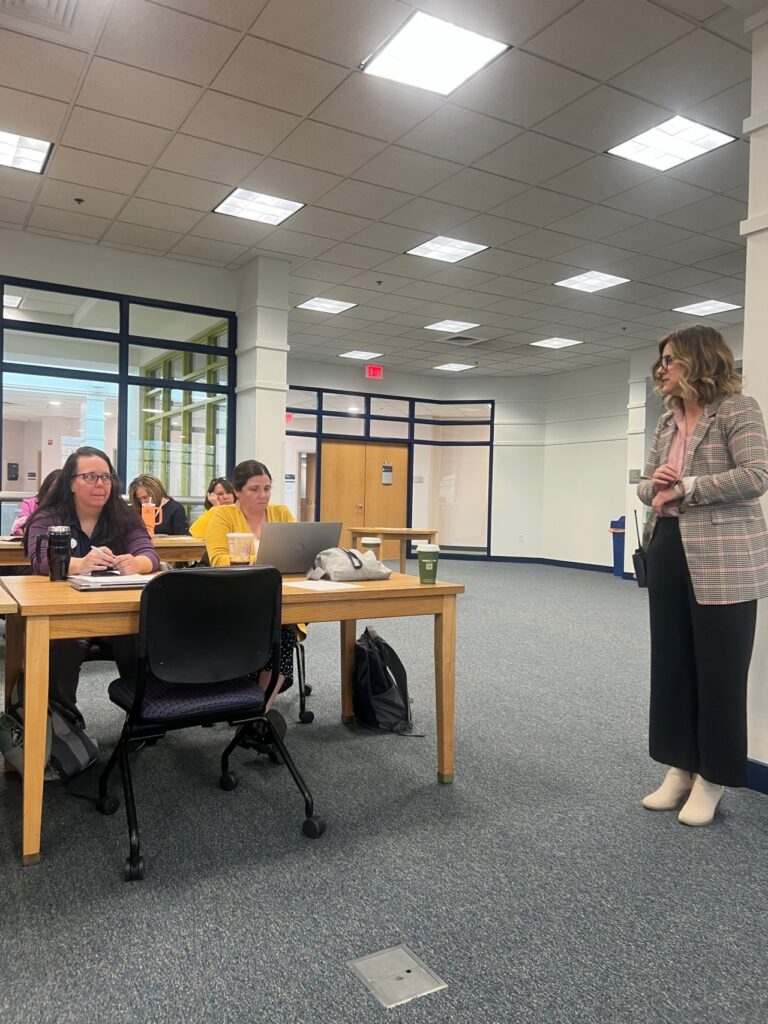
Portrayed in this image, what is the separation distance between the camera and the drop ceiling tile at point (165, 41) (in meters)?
3.42

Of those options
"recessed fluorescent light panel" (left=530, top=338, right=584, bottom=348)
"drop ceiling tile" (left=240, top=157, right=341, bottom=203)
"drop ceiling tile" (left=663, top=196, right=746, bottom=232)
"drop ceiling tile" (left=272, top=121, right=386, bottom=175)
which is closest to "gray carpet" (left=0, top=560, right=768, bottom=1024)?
"drop ceiling tile" (left=272, top=121, right=386, bottom=175)

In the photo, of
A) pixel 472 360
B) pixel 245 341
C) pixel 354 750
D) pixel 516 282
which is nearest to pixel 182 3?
pixel 354 750

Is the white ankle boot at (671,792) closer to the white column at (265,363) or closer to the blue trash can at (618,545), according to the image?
the white column at (265,363)

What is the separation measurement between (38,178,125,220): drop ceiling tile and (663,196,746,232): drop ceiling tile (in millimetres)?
4377

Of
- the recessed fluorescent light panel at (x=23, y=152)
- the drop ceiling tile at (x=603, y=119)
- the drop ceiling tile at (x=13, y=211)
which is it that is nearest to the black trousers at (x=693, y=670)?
the drop ceiling tile at (x=603, y=119)

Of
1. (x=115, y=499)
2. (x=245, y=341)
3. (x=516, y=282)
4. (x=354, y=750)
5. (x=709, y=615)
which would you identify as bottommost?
(x=354, y=750)

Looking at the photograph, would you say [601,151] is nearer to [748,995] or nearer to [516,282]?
[516,282]

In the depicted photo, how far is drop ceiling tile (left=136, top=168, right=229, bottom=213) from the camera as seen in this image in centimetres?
520

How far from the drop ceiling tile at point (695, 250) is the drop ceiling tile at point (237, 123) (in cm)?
363

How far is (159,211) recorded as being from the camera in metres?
5.79

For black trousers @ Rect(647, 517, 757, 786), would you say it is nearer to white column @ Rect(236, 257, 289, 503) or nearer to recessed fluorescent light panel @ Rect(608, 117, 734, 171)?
recessed fluorescent light panel @ Rect(608, 117, 734, 171)

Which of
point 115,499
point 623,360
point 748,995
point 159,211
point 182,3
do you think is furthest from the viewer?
point 623,360

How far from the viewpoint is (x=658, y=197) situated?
17.4ft

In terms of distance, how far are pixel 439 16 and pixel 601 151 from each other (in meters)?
1.70
